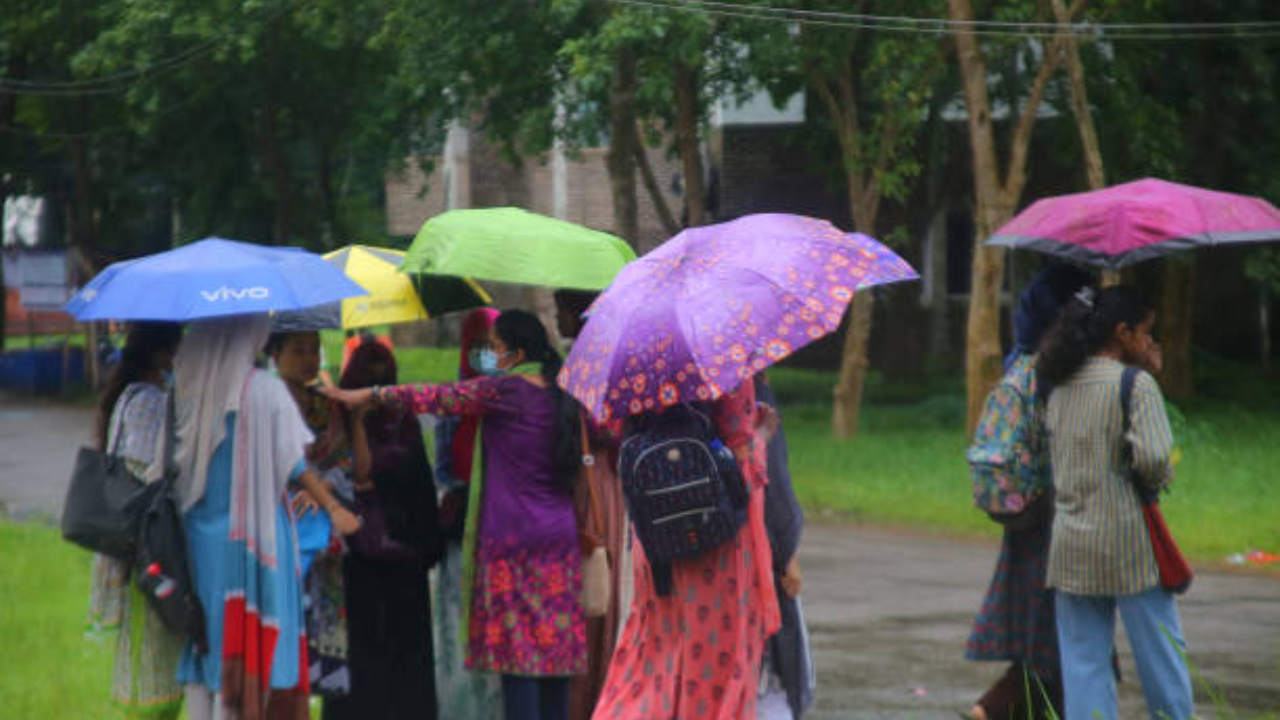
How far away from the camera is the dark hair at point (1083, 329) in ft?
20.5

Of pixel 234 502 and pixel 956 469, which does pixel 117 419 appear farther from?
pixel 956 469

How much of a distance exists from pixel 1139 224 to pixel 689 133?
13702 millimetres

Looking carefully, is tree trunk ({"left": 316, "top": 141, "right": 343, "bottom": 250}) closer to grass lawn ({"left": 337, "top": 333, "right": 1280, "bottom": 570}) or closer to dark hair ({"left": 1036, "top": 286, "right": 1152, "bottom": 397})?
grass lawn ({"left": 337, "top": 333, "right": 1280, "bottom": 570})

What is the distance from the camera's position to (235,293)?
5.64 metres

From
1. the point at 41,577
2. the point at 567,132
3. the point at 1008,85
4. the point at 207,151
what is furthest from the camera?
the point at 207,151

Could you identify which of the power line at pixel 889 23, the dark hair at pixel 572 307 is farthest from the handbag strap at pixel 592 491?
the power line at pixel 889 23

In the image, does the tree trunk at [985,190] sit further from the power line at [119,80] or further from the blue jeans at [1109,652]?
the blue jeans at [1109,652]

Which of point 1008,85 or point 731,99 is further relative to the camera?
point 731,99

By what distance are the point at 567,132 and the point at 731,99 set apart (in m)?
7.73

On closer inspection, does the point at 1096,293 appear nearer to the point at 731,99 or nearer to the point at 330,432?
the point at 330,432

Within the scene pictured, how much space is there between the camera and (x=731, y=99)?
28031 millimetres

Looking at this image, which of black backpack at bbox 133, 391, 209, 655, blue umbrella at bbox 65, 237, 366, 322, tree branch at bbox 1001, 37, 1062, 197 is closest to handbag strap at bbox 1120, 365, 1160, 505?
blue umbrella at bbox 65, 237, 366, 322

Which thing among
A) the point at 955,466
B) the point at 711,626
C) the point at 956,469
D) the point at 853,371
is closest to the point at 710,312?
the point at 711,626

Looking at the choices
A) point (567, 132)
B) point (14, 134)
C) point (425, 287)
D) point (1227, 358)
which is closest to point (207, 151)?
point (14, 134)
